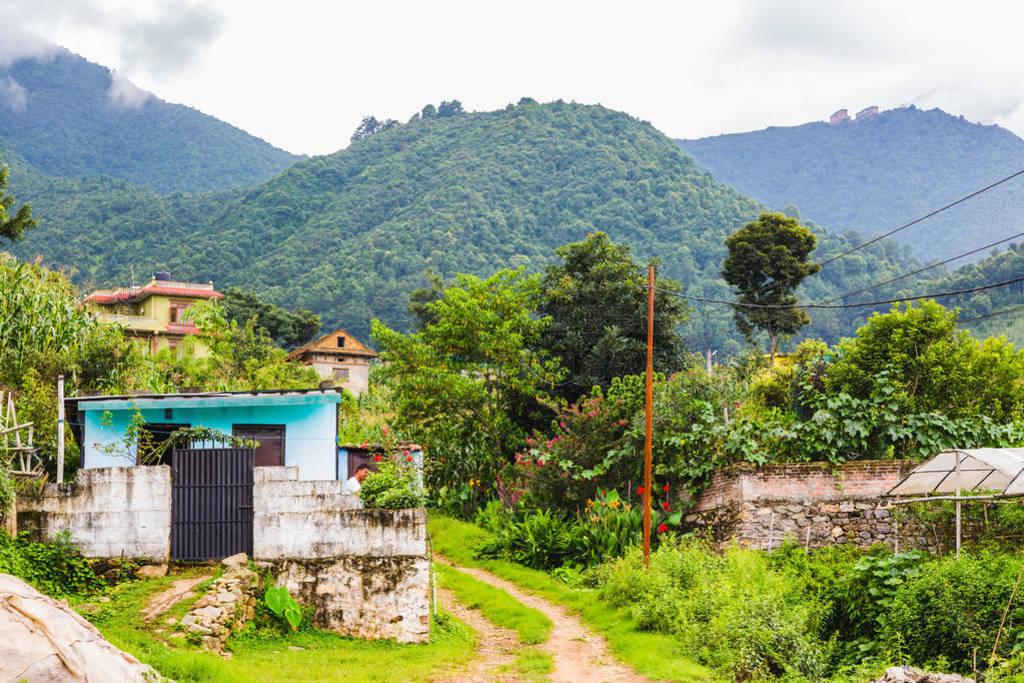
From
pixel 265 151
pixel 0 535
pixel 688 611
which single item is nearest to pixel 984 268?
pixel 688 611

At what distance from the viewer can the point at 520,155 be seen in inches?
3957

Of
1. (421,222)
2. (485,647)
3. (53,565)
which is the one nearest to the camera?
(53,565)

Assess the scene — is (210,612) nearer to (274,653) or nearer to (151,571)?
(274,653)

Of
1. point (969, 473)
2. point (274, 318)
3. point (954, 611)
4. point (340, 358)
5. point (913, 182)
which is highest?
point (913, 182)

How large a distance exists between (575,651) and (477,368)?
1416cm

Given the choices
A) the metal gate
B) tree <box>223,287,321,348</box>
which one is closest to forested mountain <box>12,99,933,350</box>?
tree <box>223,287,321,348</box>

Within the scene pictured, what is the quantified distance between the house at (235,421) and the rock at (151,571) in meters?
2.88

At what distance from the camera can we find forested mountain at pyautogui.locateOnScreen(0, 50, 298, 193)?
131875mm

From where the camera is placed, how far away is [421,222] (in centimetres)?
8425

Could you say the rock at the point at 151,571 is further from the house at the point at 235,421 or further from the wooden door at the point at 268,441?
the wooden door at the point at 268,441

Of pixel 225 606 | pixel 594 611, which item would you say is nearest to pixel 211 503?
pixel 225 606

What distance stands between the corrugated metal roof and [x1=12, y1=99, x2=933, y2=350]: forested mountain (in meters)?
50.2

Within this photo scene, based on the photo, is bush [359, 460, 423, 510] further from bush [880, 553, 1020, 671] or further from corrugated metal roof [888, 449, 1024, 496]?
corrugated metal roof [888, 449, 1024, 496]

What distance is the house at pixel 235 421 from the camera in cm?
1727
